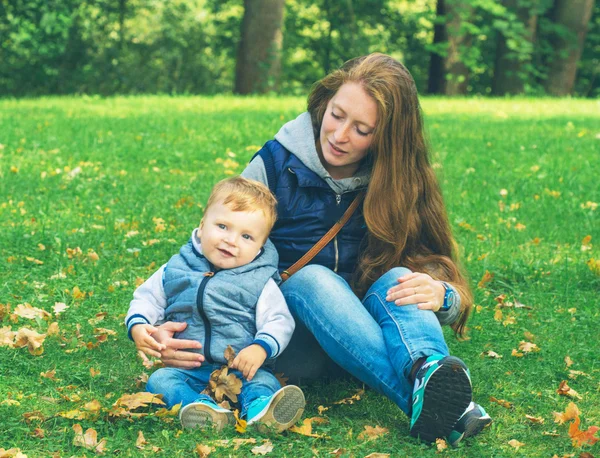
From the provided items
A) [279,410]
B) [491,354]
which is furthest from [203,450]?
[491,354]

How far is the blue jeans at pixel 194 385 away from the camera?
3252 mm

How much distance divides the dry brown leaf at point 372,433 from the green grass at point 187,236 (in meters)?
0.02

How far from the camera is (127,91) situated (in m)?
18.6

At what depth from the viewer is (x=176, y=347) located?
3.28 m

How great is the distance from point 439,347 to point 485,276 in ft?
7.10

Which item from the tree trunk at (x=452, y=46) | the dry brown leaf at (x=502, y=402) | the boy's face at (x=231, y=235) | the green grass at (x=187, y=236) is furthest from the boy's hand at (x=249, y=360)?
the tree trunk at (x=452, y=46)

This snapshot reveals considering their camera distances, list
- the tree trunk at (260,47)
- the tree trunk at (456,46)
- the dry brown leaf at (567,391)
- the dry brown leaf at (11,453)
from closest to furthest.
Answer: the dry brown leaf at (11,453)
the dry brown leaf at (567,391)
the tree trunk at (260,47)
the tree trunk at (456,46)

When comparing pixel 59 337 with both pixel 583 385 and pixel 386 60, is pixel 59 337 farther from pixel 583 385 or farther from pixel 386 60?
pixel 583 385

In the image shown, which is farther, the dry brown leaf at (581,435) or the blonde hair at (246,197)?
the blonde hair at (246,197)

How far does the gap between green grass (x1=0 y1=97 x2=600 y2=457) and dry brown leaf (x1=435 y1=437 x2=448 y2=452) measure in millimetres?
37

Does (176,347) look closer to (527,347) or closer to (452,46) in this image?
(527,347)

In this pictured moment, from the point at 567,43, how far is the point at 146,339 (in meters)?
16.6

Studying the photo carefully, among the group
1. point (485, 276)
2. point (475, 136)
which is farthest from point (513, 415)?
point (475, 136)

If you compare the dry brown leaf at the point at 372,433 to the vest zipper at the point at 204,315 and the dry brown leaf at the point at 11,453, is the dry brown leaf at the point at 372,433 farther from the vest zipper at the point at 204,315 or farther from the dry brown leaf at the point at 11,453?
the dry brown leaf at the point at 11,453
